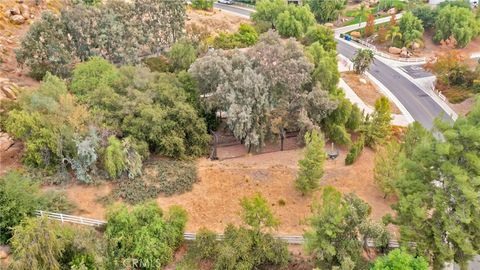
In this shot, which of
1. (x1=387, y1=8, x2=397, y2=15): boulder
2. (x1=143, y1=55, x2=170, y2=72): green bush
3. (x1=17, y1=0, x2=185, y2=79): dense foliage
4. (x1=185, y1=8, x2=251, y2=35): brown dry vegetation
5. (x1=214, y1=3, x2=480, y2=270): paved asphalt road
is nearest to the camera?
(x1=17, y1=0, x2=185, y2=79): dense foliage

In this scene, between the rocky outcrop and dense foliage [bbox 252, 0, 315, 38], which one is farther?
dense foliage [bbox 252, 0, 315, 38]

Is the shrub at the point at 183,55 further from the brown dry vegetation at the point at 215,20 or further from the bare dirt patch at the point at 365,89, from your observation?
the bare dirt patch at the point at 365,89

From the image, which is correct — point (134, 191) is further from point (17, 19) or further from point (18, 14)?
point (18, 14)

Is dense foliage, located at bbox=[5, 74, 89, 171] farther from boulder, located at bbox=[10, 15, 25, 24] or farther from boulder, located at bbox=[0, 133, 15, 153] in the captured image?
boulder, located at bbox=[10, 15, 25, 24]

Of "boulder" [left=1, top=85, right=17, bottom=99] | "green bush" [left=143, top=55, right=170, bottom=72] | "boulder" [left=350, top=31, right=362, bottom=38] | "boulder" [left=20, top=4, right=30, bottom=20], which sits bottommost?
"boulder" [left=1, top=85, right=17, bottom=99]

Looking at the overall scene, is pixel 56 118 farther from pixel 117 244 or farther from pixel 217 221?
pixel 217 221

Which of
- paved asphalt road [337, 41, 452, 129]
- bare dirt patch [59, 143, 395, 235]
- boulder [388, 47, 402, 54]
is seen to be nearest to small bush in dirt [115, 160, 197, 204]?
bare dirt patch [59, 143, 395, 235]
